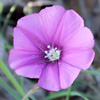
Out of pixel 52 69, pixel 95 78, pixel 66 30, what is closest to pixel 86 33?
pixel 66 30

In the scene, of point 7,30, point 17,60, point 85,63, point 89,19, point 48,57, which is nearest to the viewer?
point 85,63

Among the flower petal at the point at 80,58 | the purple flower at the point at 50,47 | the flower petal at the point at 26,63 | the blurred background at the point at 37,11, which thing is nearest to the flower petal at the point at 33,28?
the purple flower at the point at 50,47

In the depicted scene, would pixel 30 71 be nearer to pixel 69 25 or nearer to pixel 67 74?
pixel 67 74

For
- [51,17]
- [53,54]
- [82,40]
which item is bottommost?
[53,54]

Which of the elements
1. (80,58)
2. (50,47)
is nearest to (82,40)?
(80,58)

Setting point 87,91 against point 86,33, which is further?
point 87,91

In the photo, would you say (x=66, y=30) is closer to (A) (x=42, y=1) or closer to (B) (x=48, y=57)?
(B) (x=48, y=57)
